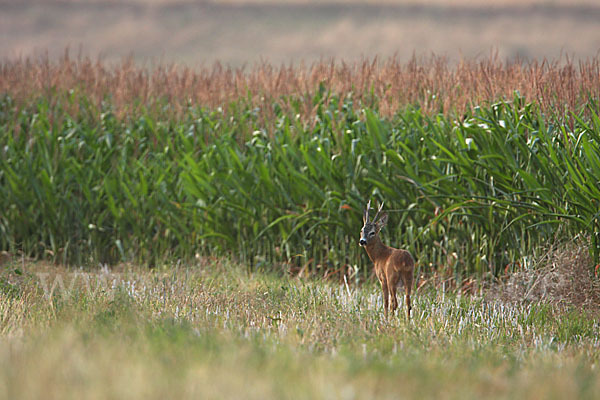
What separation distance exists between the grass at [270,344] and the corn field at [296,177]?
93cm

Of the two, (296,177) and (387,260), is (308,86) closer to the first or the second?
(296,177)

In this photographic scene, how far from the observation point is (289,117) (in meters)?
9.02

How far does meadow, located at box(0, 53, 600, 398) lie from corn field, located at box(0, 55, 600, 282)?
36 mm

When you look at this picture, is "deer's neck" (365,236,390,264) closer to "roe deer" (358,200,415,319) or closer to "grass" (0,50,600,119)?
"roe deer" (358,200,415,319)

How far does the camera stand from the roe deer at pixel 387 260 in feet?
16.8

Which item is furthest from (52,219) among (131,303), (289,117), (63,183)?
(131,303)

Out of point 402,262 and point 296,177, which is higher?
point 402,262

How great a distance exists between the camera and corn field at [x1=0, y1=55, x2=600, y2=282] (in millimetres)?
7090

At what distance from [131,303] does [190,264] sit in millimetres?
2957

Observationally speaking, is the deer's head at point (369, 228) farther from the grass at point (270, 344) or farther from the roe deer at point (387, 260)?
the grass at point (270, 344)

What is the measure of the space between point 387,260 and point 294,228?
2.72 metres

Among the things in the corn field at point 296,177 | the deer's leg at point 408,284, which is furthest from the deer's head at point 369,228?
the corn field at point 296,177

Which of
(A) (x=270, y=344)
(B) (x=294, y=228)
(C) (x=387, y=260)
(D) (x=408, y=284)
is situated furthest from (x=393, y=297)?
(B) (x=294, y=228)

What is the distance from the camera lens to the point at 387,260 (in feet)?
17.2
